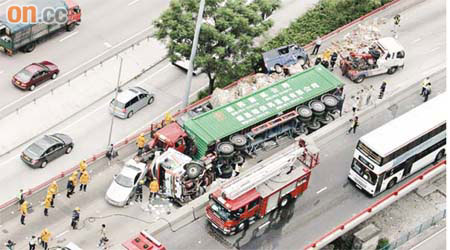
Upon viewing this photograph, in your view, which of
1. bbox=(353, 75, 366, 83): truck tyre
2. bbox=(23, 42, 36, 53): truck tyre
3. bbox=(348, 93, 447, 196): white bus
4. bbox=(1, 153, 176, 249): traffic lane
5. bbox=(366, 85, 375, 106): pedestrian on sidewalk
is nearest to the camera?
bbox=(348, 93, 447, 196): white bus

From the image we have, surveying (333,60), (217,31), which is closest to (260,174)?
(217,31)

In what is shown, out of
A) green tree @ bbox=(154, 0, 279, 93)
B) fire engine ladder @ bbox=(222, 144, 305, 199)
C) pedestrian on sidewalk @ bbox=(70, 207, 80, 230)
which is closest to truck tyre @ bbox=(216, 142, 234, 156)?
fire engine ladder @ bbox=(222, 144, 305, 199)

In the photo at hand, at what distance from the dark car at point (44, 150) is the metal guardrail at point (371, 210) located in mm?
19387

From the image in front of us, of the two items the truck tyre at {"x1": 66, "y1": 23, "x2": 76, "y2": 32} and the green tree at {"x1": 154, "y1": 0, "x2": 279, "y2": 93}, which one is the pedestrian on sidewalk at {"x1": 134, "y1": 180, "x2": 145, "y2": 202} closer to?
the green tree at {"x1": 154, "y1": 0, "x2": 279, "y2": 93}

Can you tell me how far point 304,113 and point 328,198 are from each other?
747cm

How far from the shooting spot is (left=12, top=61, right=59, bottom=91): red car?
72562 mm

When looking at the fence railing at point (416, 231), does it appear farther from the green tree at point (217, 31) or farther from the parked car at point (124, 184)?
the green tree at point (217, 31)

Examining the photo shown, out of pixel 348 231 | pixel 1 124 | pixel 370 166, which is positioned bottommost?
pixel 1 124

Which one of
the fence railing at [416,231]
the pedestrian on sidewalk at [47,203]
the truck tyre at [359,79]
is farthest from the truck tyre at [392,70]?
the pedestrian on sidewalk at [47,203]

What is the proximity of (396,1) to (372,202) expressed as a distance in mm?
24711

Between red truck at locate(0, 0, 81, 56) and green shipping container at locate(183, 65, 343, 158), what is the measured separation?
1814cm

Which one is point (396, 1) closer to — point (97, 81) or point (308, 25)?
point (308, 25)

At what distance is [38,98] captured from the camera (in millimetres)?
72438

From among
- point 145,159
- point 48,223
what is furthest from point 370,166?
point 48,223
